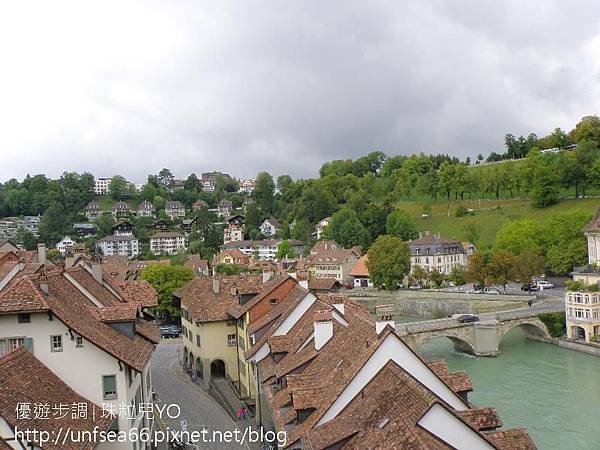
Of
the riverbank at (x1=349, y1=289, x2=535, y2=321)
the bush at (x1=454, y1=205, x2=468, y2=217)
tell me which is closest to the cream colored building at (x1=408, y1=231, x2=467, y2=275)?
the riverbank at (x1=349, y1=289, x2=535, y2=321)

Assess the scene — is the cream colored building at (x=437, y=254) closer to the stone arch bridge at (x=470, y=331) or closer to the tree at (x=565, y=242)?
the tree at (x=565, y=242)

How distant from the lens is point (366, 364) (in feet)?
53.6

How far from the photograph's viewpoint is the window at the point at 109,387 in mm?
18719

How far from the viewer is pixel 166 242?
14888 cm

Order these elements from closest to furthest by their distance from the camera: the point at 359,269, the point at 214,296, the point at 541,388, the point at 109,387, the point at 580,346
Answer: the point at 109,387
the point at 214,296
the point at 541,388
the point at 580,346
the point at 359,269

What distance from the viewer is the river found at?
3250 cm

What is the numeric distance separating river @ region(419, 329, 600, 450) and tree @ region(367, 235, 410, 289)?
23.8m

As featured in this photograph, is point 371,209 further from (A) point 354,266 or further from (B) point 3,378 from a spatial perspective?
(B) point 3,378

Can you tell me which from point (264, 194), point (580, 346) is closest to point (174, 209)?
point (264, 194)

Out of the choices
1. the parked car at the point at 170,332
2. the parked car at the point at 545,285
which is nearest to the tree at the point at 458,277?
the parked car at the point at 545,285

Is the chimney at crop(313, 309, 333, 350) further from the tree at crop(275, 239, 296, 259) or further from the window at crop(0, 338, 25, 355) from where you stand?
the tree at crop(275, 239, 296, 259)

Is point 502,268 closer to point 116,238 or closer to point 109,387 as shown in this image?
point 109,387

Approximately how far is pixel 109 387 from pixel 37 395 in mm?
2862

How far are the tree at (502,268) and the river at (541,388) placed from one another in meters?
13.5
